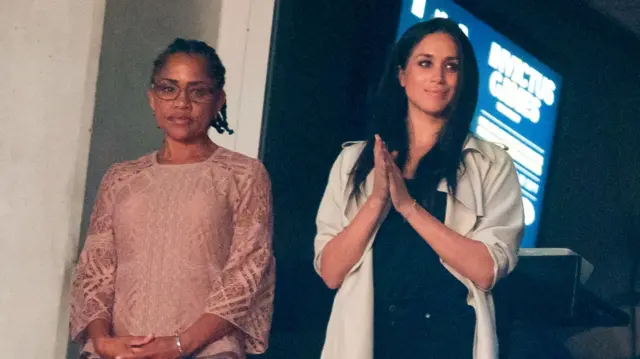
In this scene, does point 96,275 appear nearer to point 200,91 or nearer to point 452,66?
point 200,91

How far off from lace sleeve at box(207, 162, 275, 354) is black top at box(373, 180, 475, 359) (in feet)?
0.74

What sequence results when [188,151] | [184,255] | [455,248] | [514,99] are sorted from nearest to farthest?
[455,248], [184,255], [188,151], [514,99]

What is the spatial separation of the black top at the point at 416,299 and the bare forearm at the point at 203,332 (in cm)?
30

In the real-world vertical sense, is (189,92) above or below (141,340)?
above

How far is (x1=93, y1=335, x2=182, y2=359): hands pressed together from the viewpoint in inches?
72.9

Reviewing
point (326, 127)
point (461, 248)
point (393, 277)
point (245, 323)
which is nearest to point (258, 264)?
point (245, 323)

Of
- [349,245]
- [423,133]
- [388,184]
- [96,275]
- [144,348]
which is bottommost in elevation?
[144,348]

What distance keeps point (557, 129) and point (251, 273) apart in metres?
1.54

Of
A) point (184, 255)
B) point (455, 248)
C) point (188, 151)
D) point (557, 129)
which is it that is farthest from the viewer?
point (557, 129)

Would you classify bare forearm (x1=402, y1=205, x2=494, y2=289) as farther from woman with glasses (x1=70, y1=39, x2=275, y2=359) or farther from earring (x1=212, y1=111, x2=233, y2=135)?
earring (x1=212, y1=111, x2=233, y2=135)

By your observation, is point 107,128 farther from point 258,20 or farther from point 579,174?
point 579,174

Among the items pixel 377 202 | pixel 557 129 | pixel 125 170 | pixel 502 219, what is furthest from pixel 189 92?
pixel 557 129

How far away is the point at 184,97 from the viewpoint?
201cm

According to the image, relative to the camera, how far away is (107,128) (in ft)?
7.86
